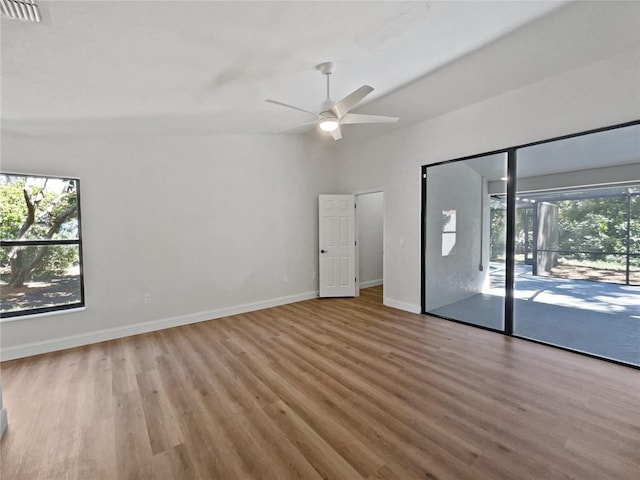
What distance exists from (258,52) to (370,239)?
16.2ft

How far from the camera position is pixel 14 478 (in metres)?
1.57

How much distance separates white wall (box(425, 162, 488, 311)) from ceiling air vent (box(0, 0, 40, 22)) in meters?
4.42

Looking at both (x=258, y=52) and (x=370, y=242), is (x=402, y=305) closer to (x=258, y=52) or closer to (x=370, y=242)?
(x=370, y=242)

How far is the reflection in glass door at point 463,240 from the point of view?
408cm

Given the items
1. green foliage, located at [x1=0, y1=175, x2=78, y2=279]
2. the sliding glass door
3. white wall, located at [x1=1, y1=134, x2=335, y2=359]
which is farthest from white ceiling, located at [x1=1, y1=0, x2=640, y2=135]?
the sliding glass door

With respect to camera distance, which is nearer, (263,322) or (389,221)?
(263,322)

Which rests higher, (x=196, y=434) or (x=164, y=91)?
(x=164, y=91)

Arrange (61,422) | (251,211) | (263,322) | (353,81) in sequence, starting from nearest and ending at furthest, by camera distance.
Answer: (61,422)
(353,81)
(263,322)
(251,211)

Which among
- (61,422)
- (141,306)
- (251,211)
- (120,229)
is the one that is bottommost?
(61,422)

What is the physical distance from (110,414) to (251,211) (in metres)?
3.30

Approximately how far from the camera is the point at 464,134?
12.7ft

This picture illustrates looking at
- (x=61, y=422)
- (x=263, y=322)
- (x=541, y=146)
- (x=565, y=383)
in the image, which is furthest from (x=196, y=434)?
(x=541, y=146)

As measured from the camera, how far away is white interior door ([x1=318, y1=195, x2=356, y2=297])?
5.62m

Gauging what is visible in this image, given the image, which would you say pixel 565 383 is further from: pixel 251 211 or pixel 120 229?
pixel 120 229
